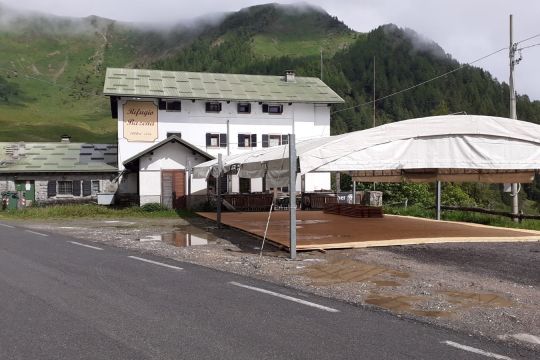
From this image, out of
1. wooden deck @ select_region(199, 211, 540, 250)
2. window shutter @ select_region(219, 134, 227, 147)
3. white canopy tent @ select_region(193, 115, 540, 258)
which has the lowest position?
wooden deck @ select_region(199, 211, 540, 250)

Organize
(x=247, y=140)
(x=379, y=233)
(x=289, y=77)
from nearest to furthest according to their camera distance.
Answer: (x=379, y=233) → (x=247, y=140) → (x=289, y=77)

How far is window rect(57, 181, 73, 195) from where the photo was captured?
34.8m

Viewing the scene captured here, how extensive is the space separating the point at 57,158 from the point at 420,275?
32.1 meters

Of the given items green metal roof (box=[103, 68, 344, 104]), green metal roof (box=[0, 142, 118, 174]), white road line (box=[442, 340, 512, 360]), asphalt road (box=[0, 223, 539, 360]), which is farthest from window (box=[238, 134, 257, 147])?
white road line (box=[442, 340, 512, 360])

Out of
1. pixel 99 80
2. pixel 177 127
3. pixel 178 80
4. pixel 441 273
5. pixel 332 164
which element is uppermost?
pixel 99 80

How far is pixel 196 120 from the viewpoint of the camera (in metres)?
36.6

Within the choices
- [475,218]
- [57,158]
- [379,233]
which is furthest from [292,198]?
[57,158]

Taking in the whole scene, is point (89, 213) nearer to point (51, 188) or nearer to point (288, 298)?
point (51, 188)

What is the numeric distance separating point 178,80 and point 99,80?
16608 cm

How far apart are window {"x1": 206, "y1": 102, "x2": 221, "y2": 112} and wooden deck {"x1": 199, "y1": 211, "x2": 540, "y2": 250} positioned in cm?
1804

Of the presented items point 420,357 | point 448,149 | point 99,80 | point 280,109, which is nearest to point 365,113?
point 280,109

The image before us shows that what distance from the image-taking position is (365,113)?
107 m

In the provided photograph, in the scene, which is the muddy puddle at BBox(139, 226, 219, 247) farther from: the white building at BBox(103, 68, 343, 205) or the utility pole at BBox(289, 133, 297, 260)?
the white building at BBox(103, 68, 343, 205)

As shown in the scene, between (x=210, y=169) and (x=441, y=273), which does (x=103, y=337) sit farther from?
(x=210, y=169)
